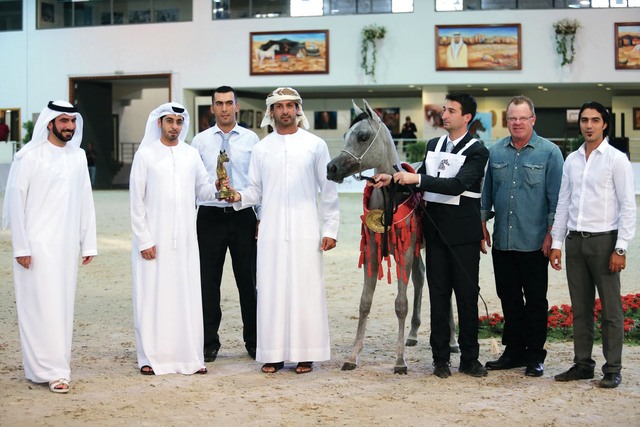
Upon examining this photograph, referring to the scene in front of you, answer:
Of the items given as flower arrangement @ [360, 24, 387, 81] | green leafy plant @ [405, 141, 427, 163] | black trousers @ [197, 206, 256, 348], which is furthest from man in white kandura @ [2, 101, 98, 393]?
flower arrangement @ [360, 24, 387, 81]

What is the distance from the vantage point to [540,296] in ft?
23.7

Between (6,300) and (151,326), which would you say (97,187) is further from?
(151,326)

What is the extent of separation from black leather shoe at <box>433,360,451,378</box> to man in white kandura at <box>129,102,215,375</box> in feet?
6.09

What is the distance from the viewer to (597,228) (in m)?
6.67

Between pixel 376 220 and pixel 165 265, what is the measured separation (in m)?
1.72

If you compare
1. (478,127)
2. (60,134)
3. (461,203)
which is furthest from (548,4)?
(60,134)

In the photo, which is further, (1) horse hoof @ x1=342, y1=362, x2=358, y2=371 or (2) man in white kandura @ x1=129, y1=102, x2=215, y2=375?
(1) horse hoof @ x1=342, y1=362, x2=358, y2=371

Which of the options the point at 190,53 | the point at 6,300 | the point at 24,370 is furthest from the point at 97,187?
the point at 24,370

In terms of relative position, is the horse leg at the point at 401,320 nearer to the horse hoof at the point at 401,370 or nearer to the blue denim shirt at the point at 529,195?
the horse hoof at the point at 401,370

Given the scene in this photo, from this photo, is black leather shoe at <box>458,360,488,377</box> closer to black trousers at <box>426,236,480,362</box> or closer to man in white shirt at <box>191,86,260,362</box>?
black trousers at <box>426,236,480,362</box>

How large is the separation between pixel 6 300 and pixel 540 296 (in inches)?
267

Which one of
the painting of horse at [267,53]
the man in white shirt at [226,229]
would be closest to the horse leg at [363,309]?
the man in white shirt at [226,229]

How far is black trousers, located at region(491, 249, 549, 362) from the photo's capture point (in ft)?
23.7

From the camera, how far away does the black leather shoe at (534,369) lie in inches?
281
